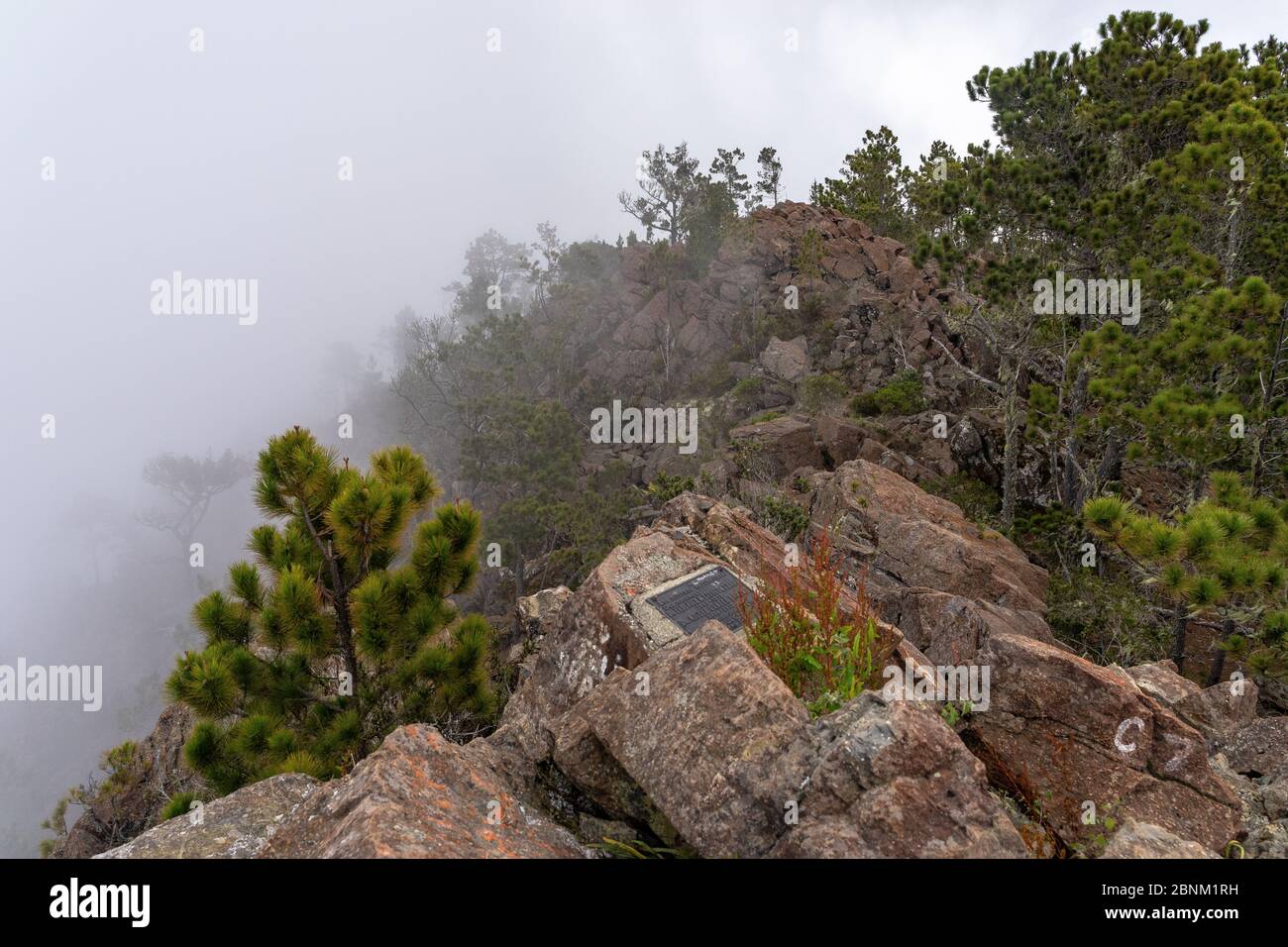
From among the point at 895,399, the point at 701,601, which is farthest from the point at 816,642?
the point at 895,399

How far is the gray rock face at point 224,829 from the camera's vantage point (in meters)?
3.67

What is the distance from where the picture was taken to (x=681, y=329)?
3425 cm

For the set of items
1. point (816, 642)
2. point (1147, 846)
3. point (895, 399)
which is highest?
point (895, 399)

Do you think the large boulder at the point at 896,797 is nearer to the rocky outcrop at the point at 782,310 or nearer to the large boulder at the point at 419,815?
the large boulder at the point at 419,815

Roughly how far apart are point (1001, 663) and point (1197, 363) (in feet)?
27.3

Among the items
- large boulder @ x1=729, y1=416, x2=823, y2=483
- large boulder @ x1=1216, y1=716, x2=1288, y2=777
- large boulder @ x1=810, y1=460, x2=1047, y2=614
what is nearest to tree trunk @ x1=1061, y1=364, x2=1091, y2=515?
large boulder @ x1=810, y1=460, x2=1047, y2=614

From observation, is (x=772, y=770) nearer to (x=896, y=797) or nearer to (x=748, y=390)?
(x=896, y=797)

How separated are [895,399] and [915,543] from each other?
33.9 feet

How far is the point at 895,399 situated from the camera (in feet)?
66.1

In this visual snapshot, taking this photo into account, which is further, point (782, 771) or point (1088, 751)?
point (1088, 751)

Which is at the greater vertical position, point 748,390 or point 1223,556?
point 748,390

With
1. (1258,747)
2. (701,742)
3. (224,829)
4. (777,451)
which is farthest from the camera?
(777,451)

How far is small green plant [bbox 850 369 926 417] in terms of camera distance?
2002cm
